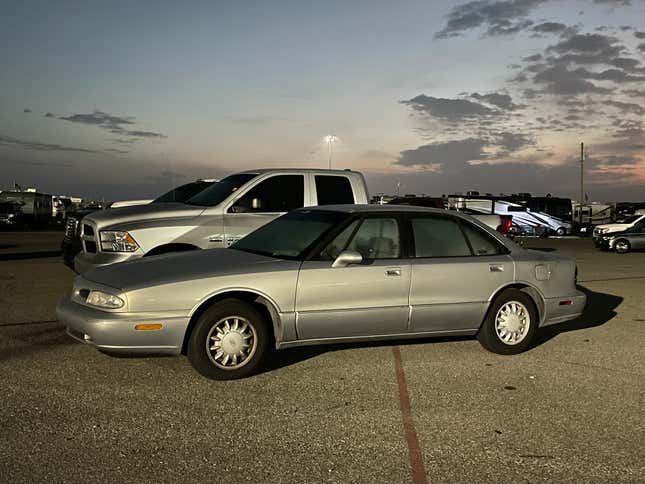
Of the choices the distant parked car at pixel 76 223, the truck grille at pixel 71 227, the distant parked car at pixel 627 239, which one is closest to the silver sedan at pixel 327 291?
the distant parked car at pixel 76 223

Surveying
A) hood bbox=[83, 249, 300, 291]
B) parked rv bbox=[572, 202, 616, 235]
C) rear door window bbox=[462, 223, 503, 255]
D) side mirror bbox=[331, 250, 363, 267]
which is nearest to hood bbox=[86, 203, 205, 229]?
hood bbox=[83, 249, 300, 291]

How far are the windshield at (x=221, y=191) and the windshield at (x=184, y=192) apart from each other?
3.76 meters

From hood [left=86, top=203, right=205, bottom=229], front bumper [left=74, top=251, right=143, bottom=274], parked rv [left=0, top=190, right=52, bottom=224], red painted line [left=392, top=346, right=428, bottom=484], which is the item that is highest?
parked rv [left=0, top=190, right=52, bottom=224]

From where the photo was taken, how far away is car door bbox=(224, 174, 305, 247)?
28.0 ft

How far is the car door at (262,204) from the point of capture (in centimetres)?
854

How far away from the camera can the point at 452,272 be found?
6219 mm

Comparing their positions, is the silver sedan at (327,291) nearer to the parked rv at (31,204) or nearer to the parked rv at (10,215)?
the parked rv at (10,215)

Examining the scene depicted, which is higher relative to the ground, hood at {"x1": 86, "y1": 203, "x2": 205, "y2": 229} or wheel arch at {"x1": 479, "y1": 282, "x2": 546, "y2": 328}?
hood at {"x1": 86, "y1": 203, "x2": 205, "y2": 229}

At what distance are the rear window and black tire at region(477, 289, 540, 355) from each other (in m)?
3.39

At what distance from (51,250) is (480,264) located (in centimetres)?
1669

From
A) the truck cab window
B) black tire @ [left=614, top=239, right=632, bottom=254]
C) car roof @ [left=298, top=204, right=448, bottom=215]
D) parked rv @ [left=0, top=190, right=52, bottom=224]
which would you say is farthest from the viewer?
parked rv @ [left=0, top=190, right=52, bottom=224]

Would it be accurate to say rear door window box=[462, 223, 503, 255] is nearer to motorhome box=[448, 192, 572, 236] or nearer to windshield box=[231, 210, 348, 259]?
windshield box=[231, 210, 348, 259]

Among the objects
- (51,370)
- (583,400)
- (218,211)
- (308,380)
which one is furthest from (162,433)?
(218,211)

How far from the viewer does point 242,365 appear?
5375mm
